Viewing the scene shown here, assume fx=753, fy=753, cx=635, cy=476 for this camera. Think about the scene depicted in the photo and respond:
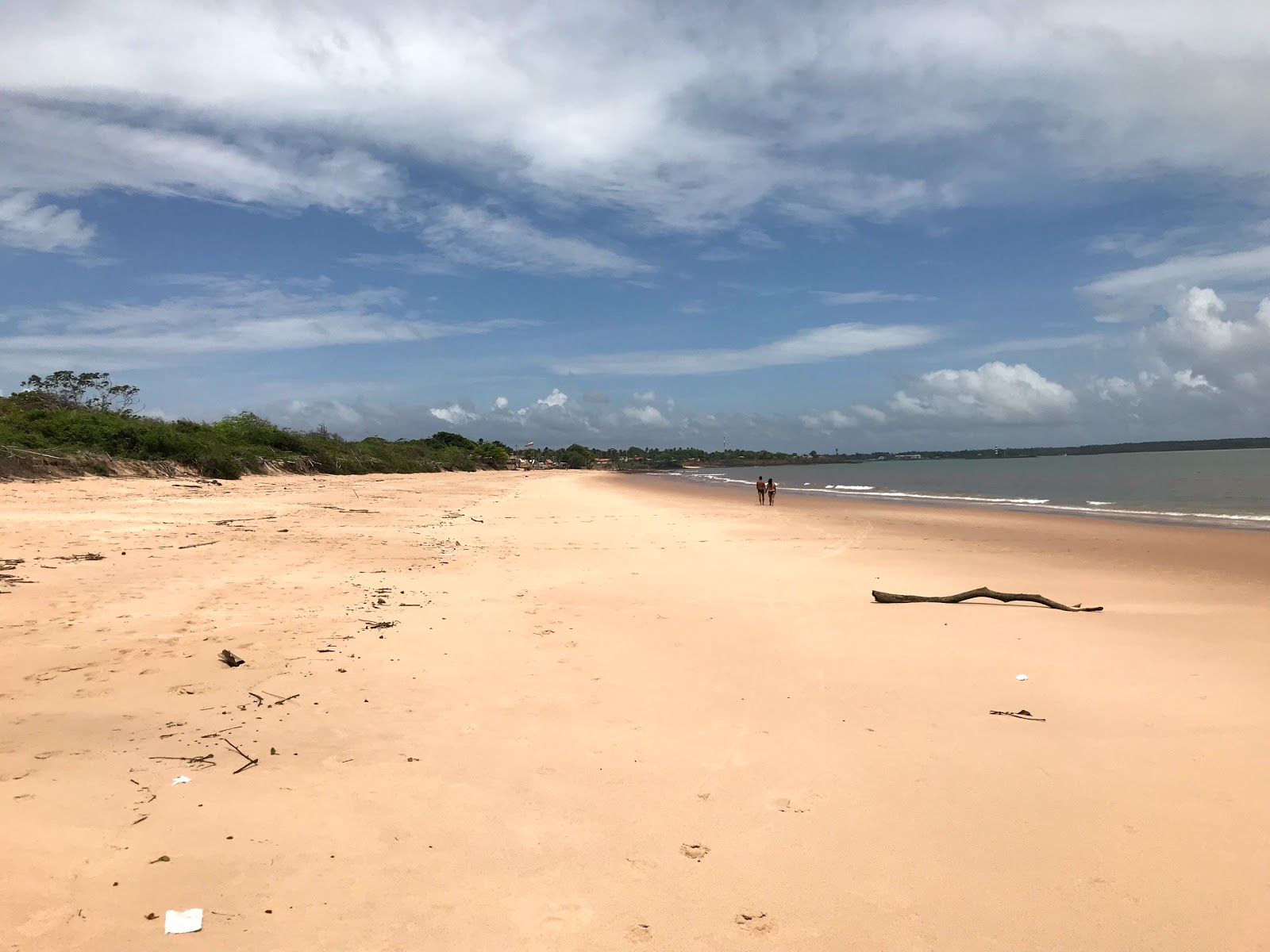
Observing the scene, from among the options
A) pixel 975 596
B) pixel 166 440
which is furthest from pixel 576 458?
pixel 975 596

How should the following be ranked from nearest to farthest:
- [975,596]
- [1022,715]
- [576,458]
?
1. [1022,715]
2. [975,596]
3. [576,458]

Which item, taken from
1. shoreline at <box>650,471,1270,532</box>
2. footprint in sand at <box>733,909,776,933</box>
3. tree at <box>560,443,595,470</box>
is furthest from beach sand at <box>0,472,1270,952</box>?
tree at <box>560,443,595,470</box>

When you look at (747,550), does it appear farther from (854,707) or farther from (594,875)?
(594,875)

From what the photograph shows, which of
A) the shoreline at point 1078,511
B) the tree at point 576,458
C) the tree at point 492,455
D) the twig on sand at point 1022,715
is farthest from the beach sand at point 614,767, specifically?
the tree at point 576,458

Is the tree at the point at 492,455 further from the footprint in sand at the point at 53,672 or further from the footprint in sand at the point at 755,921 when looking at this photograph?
the footprint in sand at the point at 755,921

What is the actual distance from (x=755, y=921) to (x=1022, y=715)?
3.29m

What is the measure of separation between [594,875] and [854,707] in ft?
9.49

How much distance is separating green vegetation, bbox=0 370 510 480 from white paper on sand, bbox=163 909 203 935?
2682 centimetres

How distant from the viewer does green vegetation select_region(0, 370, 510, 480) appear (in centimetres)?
2816

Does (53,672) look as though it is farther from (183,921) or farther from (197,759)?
(183,921)

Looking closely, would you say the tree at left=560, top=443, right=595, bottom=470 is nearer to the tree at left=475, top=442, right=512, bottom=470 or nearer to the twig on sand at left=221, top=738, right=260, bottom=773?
the tree at left=475, top=442, right=512, bottom=470

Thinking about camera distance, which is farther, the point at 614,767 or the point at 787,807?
the point at 614,767

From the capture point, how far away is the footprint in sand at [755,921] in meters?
3.06

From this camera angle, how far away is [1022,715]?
17.9 feet
